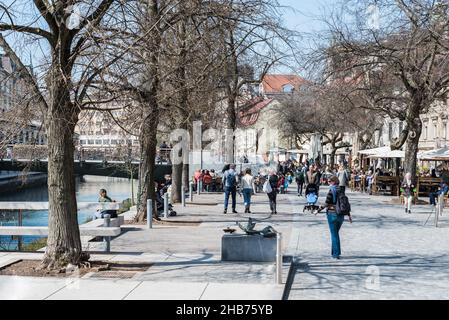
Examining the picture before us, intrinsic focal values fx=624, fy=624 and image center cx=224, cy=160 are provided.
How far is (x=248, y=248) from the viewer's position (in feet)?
37.6

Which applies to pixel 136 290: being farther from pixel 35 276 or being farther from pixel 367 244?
pixel 367 244

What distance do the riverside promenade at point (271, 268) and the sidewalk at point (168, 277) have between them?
0.05 ft

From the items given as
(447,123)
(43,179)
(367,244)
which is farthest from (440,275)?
(43,179)

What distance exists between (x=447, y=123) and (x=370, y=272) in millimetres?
41433

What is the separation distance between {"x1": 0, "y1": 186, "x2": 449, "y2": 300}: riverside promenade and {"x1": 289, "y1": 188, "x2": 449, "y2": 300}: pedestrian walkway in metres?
0.02

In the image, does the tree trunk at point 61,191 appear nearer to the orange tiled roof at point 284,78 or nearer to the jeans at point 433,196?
the orange tiled roof at point 284,78

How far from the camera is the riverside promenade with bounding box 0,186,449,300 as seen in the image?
8.87 m

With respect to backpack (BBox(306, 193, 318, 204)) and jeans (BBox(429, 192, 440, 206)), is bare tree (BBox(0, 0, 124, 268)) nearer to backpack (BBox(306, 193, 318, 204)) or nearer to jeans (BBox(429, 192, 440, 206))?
backpack (BBox(306, 193, 318, 204))

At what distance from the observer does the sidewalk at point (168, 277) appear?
28.4ft

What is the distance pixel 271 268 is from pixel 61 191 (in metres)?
3.80

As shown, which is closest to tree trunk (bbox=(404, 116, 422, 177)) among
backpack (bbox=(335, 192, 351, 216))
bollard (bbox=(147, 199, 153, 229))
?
bollard (bbox=(147, 199, 153, 229))

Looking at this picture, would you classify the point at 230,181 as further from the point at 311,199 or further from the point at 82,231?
the point at 82,231

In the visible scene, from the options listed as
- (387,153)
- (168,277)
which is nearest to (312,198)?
(168,277)
